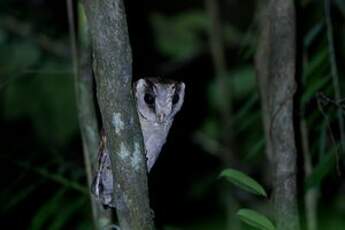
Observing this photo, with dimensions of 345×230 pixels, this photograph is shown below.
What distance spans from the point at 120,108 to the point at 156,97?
956 mm

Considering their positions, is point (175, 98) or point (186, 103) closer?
point (175, 98)

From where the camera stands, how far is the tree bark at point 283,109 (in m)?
2.96

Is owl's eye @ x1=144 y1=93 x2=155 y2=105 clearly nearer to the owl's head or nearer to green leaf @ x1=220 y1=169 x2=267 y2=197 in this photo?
the owl's head

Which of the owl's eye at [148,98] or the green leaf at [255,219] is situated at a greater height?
the owl's eye at [148,98]

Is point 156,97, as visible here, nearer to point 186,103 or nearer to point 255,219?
point 255,219


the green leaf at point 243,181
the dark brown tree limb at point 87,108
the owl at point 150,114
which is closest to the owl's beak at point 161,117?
the owl at point 150,114

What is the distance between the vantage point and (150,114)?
138 inches

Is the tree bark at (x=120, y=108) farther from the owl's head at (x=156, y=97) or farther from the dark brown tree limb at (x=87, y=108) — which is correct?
the dark brown tree limb at (x=87, y=108)

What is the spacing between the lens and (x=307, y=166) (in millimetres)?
4105

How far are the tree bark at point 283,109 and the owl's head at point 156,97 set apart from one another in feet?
1.69

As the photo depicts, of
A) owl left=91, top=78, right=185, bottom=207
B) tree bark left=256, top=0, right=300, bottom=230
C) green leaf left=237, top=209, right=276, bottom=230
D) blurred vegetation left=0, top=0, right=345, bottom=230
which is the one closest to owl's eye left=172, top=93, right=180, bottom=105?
owl left=91, top=78, right=185, bottom=207

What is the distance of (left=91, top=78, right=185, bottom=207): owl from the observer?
3.45 metres

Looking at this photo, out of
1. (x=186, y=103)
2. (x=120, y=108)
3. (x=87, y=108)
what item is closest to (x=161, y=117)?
(x=87, y=108)

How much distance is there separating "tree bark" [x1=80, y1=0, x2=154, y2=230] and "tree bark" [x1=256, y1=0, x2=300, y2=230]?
59 centimetres
